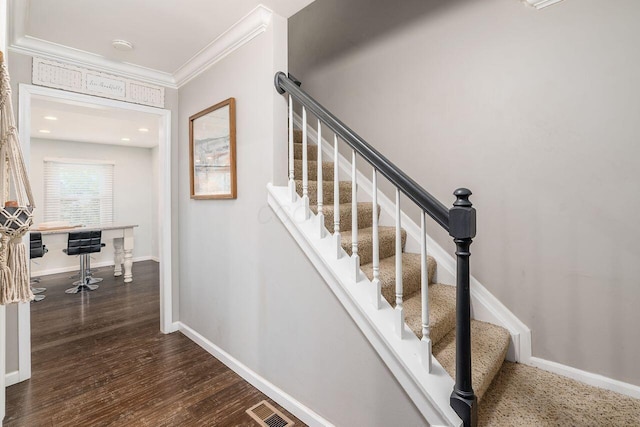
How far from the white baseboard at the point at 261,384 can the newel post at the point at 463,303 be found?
2.54 feet

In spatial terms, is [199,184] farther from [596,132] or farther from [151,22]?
[596,132]

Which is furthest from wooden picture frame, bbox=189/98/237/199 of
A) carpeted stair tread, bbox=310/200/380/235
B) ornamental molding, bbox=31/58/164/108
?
carpeted stair tread, bbox=310/200/380/235

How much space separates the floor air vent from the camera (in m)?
1.68

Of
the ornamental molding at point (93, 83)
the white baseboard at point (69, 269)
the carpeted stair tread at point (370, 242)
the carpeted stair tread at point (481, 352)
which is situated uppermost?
the ornamental molding at point (93, 83)

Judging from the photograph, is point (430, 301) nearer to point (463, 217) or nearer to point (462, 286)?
point (462, 286)

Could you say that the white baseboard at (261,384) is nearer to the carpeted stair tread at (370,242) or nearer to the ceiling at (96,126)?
the carpeted stair tread at (370,242)

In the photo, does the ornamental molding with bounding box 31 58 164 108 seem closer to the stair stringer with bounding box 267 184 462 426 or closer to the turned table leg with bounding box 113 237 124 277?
the stair stringer with bounding box 267 184 462 426

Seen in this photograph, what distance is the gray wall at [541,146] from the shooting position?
1.43 metres

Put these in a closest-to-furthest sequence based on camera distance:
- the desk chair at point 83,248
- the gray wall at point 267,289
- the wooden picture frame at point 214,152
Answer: the gray wall at point 267,289, the wooden picture frame at point 214,152, the desk chair at point 83,248

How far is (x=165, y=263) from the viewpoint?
2859 mm

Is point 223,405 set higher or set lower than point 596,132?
lower

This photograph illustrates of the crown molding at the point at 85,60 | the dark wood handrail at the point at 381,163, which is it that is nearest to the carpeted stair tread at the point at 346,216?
the dark wood handrail at the point at 381,163

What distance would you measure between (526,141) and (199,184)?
2.38 metres

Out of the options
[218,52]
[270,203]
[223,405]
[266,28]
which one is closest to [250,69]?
[266,28]
